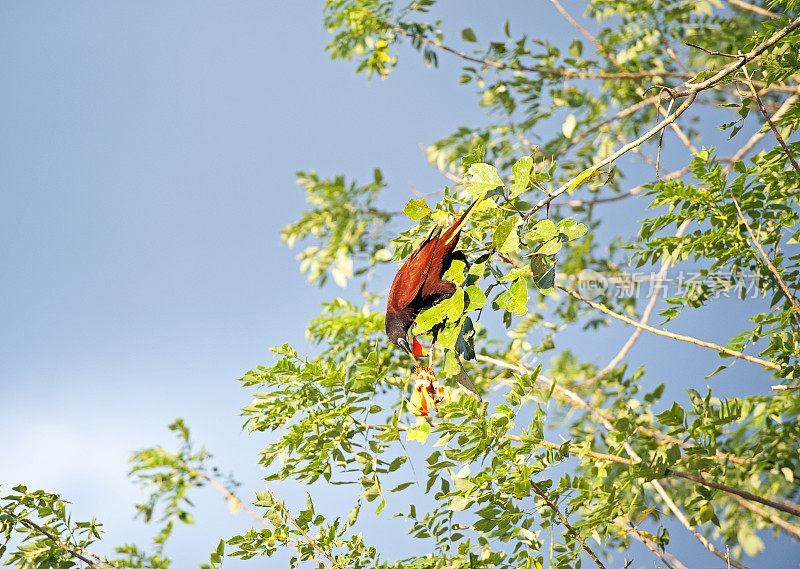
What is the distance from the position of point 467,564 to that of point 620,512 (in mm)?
197

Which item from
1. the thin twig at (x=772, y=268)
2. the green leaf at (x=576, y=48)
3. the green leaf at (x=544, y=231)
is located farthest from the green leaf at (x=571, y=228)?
the green leaf at (x=576, y=48)

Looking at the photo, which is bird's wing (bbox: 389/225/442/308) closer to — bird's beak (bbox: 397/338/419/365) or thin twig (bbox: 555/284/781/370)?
bird's beak (bbox: 397/338/419/365)

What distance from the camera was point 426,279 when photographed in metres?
0.56

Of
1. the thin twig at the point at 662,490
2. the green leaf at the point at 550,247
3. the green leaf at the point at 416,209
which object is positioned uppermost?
the green leaf at the point at 416,209

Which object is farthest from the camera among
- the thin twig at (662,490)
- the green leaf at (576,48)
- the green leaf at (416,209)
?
the green leaf at (576,48)

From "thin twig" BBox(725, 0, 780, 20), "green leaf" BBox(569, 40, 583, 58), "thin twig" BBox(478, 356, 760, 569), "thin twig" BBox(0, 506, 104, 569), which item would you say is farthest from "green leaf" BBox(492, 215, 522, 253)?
"green leaf" BBox(569, 40, 583, 58)

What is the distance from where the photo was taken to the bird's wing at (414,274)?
565 mm

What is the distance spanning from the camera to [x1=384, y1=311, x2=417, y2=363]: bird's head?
1.96 feet

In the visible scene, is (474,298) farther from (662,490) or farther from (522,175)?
(662,490)

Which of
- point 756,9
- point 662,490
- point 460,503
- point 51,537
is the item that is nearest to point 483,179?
point 460,503

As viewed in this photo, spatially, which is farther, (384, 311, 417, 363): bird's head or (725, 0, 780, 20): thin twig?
(725, 0, 780, 20): thin twig

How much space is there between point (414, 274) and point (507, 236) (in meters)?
0.09

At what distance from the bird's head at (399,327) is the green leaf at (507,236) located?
11 centimetres

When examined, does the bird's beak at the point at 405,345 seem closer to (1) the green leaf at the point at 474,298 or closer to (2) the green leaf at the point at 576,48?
(1) the green leaf at the point at 474,298
